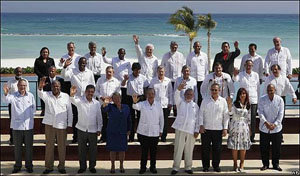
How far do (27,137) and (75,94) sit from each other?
1255 millimetres

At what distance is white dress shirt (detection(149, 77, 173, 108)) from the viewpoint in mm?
9266

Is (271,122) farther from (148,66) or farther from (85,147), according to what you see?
(85,147)

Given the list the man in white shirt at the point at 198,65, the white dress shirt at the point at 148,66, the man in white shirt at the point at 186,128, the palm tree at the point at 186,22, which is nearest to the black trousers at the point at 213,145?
the man in white shirt at the point at 186,128

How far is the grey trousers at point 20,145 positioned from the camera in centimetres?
856

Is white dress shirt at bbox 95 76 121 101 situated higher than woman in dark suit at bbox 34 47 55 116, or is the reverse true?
woman in dark suit at bbox 34 47 55 116

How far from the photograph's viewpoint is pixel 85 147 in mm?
8633

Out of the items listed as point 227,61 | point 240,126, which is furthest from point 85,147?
point 227,61

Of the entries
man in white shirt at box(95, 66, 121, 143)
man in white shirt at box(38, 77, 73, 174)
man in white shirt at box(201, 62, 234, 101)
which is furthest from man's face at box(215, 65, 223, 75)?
man in white shirt at box(38, 77, 73, 174)

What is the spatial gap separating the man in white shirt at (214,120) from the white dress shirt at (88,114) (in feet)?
5.87

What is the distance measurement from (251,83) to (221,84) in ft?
2.16

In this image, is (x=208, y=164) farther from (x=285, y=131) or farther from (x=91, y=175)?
(x=285, y=131)

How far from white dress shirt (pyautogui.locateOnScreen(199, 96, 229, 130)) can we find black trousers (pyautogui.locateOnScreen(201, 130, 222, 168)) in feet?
0.39

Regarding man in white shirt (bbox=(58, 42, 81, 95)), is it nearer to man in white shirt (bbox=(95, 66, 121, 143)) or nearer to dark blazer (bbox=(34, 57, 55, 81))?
dark blazer (bbox=(34, 57, 55, 81))

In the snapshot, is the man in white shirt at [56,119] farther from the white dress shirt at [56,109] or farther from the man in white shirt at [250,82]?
the man in white shirt at [250,82]
